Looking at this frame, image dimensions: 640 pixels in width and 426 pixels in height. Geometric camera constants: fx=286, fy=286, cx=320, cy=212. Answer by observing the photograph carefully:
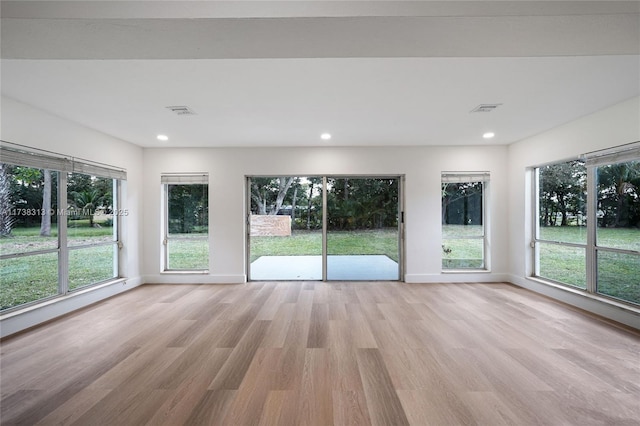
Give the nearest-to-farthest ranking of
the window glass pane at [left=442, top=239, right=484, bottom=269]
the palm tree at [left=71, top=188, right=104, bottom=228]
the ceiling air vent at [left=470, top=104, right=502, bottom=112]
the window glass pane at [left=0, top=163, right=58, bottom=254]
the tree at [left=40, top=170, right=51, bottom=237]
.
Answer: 1. the window glass pane at [left=0, top=163, right=58, bottom=254]
2. the ceiling air vent at [left=470, top=104, right=502, bottom=112]
3. the tree at [left=40, top=170, right=51, bottom=237]
4. the palm tree at [left=71, top=188, right=104, bottom=228]
5. the window glass pane at [left=442, top=239, right=484, bottom=269]

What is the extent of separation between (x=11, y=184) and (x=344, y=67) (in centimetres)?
393

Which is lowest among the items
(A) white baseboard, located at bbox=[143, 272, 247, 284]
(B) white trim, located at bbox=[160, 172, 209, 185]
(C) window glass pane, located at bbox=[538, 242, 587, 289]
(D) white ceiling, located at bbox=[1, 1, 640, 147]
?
(A) white baseboard, located at bbox=[143, 272, 247, 284]

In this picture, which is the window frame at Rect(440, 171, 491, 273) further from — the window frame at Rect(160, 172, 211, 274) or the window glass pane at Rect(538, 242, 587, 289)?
the window frame at Rect(160, 172, 211, 274)

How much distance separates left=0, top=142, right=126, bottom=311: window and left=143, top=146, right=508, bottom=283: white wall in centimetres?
76

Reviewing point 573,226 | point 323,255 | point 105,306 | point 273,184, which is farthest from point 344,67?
point 105,306

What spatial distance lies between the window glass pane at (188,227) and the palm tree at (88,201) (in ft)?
3.92

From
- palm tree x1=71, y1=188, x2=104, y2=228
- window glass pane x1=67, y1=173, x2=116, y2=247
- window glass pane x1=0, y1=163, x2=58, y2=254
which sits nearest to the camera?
window glass pane x1=0, y1=163, x2=58, y2=254

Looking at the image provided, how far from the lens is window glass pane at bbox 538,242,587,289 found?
4.02 metres

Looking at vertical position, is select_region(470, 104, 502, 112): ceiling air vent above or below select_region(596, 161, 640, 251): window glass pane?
above

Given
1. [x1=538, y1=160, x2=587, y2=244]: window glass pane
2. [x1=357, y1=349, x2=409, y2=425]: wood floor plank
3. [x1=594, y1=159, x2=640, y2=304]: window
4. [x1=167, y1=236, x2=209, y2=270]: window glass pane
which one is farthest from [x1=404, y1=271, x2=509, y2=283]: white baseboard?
[x1=167, y1=236, x2=209, y2=270]: window glass pane

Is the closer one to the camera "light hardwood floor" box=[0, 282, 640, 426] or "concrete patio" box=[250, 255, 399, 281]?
"light hardwood floor" box=[0, 282, 640, 426]

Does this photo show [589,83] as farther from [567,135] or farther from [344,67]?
[344,67]

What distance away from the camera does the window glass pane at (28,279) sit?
125 inches

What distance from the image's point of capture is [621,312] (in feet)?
10.9
